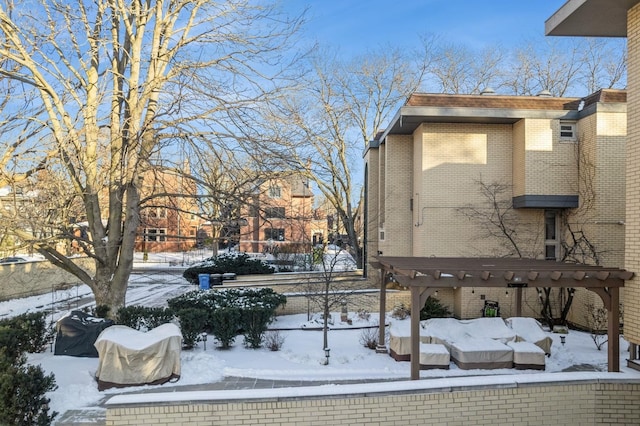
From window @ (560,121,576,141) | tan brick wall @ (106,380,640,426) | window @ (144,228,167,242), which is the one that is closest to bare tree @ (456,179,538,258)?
window @ (560,121,576,141)

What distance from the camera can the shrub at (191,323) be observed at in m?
11.1

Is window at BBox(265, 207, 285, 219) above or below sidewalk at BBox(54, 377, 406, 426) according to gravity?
above

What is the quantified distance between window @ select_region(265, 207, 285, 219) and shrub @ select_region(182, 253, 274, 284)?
14.3 metres

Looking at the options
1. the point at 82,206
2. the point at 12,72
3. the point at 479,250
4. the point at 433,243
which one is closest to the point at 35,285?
the point at 82,206

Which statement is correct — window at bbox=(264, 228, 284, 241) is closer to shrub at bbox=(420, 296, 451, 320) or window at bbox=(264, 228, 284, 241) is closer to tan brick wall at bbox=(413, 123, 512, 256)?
tan brick wall at bbox=(413, 123, 512, 256)

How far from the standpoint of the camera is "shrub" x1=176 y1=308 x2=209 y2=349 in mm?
11102

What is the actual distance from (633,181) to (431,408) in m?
5.31

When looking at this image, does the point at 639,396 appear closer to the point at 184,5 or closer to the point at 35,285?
the point at 184,5

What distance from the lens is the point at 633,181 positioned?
24.8 ft

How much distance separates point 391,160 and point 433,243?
13.7 feet

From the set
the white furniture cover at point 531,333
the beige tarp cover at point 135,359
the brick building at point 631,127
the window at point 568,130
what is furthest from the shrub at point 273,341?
the window at point 568,130

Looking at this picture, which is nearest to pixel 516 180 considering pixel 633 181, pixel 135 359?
pixel 633 181

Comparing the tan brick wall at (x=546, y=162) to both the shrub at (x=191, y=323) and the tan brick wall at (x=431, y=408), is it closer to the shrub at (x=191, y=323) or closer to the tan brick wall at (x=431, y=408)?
the tan brick wall at (x=431, y=408)

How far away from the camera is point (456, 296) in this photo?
50.8 ft
